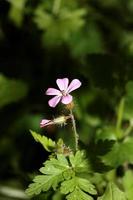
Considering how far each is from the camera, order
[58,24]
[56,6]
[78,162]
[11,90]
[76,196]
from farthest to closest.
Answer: [56,6] → [58,24] → [11,90] → [78,162] → [76,196]

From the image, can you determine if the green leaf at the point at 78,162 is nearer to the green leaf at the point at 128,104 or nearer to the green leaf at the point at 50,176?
the green leaf at the point at 50,176

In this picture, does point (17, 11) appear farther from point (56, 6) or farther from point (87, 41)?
point (87, 41)

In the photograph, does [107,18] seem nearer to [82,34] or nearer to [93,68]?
[82,34]

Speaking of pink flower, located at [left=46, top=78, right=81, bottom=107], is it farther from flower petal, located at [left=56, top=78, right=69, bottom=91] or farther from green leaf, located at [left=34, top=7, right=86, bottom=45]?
green leaf, located at [left=34, top=7, right=86, bottom=45]

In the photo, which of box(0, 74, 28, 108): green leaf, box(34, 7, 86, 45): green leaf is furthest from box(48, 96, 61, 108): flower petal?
box(34, 7, 86, 45): green leaf

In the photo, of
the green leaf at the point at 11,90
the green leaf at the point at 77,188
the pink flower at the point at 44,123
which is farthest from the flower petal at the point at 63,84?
the green leaf at the point at 11,90

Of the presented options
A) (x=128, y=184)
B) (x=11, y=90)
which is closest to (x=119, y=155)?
(x=128, y=184)
